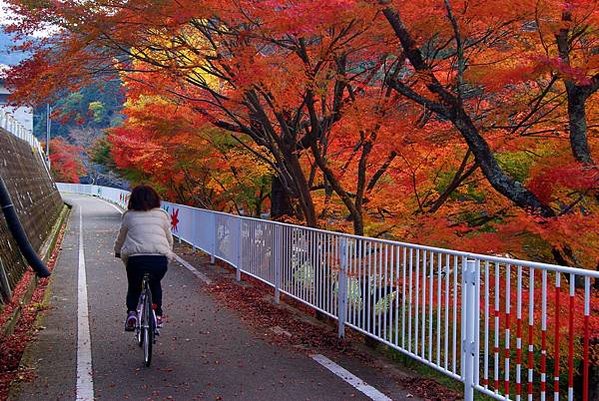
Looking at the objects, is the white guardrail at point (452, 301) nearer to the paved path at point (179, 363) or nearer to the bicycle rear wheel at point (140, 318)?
the paved path at point (179, 363)

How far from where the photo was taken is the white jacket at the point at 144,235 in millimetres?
6820

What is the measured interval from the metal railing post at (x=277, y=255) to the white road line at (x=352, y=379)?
10.2 feet

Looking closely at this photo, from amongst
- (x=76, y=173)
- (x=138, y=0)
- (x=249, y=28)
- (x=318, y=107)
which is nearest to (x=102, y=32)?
(x=138, y=0)

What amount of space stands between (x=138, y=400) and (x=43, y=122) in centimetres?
8027

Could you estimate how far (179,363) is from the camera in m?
6.76

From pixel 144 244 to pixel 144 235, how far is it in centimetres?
9

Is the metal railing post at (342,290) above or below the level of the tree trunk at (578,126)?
below

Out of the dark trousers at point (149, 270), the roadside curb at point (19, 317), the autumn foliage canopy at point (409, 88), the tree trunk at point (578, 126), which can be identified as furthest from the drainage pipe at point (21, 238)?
the tree trunk at point (578, 126)

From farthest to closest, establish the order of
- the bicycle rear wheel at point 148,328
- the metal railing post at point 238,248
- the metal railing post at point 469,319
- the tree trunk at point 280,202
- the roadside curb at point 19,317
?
the tree trunk at point 280,202 → the metal railing post at point 238,248 → the bicycle rear wheel at point 148,328 → the roadside curb at point 19,317 → the metal railing post at point 469,319

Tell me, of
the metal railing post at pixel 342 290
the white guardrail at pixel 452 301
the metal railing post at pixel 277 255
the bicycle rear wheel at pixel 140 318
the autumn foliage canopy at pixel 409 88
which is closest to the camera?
the white guardrail at pixel 452 301

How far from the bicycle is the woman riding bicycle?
0.17 feet

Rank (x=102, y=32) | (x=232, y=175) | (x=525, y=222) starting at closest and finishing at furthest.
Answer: (x=525, y=222)
(x=102, y=32)
(x=232, y=175)

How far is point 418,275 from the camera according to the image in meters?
6.07

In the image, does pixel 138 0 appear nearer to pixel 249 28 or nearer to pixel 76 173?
pixel 249 28
